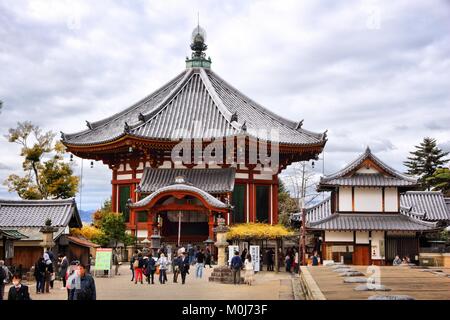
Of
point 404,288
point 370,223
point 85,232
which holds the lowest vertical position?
point 404,288

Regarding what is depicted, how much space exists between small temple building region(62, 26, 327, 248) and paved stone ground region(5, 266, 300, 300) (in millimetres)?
12732

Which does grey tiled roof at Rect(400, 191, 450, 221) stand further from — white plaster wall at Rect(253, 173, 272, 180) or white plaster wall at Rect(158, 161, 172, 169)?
white plaster wall at Rect(158, 161, 172, 169)

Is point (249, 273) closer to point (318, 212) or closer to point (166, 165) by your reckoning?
point (318, 212)

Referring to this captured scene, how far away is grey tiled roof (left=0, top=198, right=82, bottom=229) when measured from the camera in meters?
37.7

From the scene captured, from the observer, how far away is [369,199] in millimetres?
43750

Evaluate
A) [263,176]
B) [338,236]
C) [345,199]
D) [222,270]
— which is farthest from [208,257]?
[222,270]

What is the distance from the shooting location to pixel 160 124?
172 feet

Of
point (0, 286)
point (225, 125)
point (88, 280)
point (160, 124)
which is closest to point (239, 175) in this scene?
point (225, 125)

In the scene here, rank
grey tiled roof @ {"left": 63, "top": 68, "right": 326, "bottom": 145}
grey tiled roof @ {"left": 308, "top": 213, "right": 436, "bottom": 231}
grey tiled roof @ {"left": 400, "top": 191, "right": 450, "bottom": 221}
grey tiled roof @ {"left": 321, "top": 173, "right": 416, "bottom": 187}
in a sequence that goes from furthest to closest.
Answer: grey tiled roof @ {"left": 63, "top": 68, "right": 326, "bottom": 145} → grey tiled roof @ {"left": 400, "top": 191, "right": 450, "bottom": 221} → grey tiled roof @ {"left": 321, "top": 173, "right": 416, "bottom": 187} → grey tiled roof @ {"left": 308, "top": 213, "right": 436, "bottom": 231}

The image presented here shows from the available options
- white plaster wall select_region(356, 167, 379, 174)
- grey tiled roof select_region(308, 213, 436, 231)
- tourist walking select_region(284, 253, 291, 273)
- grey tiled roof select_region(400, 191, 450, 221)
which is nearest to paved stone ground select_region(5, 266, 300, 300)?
tourist walking select_region(284, 253, 291, 273)

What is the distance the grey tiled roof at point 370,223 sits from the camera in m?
41.8

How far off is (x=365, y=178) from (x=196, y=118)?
16.5 metres
